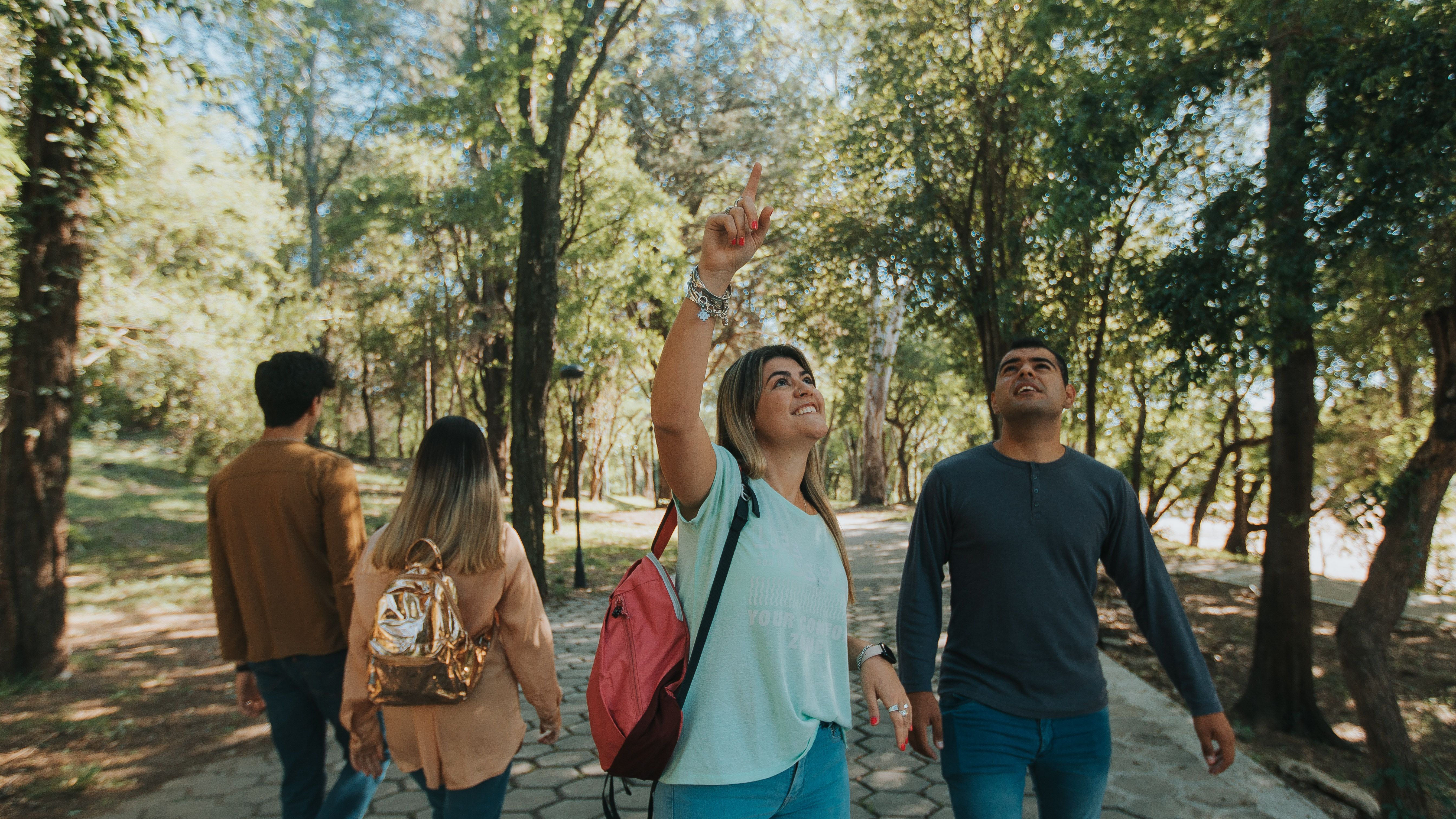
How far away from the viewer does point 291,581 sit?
3246 mm

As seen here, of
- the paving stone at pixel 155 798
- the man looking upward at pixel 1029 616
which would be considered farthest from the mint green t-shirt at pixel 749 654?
the paving stone at pixel 155 798

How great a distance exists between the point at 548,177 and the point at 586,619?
5.86 meters

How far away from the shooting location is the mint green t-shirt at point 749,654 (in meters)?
2.01

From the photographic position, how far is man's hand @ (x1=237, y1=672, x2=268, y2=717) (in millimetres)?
3424

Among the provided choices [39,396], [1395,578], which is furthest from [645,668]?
[39,396]

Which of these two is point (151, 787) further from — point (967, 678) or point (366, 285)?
point (366, 285)

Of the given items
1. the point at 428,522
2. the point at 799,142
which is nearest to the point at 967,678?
the point at 428,522

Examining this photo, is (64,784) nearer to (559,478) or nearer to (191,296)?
(559,478)

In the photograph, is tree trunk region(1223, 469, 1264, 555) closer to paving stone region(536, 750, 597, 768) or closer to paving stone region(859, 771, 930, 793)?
paving stone region(859, 771, 930, 793)

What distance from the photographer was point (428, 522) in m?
2.79

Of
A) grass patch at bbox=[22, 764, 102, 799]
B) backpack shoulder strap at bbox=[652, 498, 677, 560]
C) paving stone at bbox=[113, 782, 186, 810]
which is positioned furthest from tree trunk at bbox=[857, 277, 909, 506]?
backpack shoulder strap at bbox=[652, 498, 677, 560]

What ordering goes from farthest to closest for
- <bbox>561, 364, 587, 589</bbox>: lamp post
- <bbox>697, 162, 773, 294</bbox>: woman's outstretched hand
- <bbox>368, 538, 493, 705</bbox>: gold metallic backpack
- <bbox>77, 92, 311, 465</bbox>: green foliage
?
<bbox>77, 92, 311, 465</bbox>: green foliage → <bbox>561, 364, 587, 589</bbox>: lamp post → <bbox>368, 538, 493, 705</bbox>: gold metallic backpack → <bbox>697, 162, 773, 294</bbox>: woman's outstretched hand

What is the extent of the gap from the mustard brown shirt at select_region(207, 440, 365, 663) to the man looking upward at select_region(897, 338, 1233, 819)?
2139 millimetres

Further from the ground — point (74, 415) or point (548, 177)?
point (548, 177)
